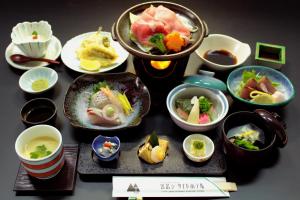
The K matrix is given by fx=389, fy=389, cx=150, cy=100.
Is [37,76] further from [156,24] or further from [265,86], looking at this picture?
[265,86]

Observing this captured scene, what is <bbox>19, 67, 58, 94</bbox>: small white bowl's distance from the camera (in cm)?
168

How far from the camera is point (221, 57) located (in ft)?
5.97

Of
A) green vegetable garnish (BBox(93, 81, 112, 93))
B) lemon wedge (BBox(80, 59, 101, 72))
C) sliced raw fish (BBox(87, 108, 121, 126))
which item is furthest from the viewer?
lemon wedge (BBox(80, 59, 101, 72))

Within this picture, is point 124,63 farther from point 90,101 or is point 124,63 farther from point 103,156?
point 103,156

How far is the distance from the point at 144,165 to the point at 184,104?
302mm

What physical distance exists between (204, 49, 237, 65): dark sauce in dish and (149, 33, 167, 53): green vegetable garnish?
34 centimetres

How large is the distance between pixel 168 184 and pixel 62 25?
1103 millimetres

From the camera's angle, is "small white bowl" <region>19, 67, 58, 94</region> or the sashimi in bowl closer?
the sashimi in bowl

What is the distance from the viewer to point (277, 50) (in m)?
1.80

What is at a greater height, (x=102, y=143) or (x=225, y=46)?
(x=225, y=46)

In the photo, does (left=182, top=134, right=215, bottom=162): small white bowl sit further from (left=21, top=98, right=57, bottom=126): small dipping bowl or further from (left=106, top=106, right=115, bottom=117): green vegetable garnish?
(left=21, top=98, right=57, bottom=126): small dipping bowl

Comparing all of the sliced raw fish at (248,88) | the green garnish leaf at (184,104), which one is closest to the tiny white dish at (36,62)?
the green garnish leaf at (184,104)

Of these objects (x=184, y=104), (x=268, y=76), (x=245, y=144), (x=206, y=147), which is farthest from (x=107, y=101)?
(x=268, y=76)

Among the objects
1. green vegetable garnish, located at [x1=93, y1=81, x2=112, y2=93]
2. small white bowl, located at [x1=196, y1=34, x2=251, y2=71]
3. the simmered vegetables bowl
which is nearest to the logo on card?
the simmered vegetables bowl
